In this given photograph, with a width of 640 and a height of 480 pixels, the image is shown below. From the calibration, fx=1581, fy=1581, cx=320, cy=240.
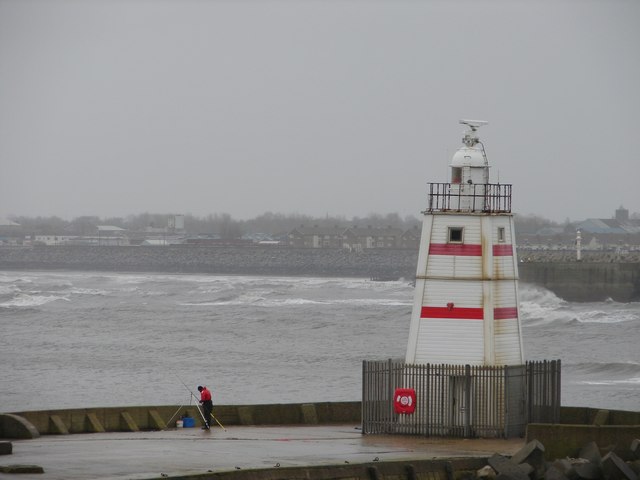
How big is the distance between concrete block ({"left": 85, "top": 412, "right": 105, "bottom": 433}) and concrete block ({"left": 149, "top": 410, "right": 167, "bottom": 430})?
89 centimetres

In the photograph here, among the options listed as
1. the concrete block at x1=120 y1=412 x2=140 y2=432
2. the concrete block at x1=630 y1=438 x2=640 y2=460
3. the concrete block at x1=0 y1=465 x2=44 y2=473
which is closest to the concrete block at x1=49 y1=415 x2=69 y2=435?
the concrete block at x1=120 y1=412 x2=140 y2=432

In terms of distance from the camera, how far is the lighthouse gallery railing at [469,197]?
21766 mm

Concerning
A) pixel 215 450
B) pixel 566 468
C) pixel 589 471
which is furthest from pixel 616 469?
pixel 215 450

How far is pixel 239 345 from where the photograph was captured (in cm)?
6088

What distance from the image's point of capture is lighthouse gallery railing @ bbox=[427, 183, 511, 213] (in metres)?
21.8

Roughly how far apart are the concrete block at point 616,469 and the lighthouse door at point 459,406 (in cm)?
340

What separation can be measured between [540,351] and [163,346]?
14.4 m

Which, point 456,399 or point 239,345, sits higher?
point 456,399

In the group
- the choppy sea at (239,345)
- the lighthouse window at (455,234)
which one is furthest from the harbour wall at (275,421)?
the choppy sea at (239,345)

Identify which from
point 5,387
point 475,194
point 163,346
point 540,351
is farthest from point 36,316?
point 475,194

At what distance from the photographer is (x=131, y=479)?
15.6 meters

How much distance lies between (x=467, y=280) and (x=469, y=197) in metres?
1.19

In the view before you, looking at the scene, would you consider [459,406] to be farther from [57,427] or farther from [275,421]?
[57,427]

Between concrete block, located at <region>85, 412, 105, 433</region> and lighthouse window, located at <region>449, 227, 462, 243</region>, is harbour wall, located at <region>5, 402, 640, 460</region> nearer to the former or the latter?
concrete block, located at <region>85, 412, 105, 433</region>
